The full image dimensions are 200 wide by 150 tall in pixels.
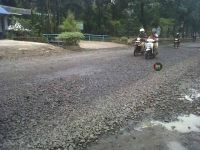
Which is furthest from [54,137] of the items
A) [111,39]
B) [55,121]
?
[111,39]

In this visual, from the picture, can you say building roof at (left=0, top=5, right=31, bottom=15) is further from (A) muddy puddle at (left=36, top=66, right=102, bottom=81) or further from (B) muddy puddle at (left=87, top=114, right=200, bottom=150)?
(B) muddy puddle at (left=87, top=114, right=200, bottom=150)

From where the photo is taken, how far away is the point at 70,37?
55.3 ft

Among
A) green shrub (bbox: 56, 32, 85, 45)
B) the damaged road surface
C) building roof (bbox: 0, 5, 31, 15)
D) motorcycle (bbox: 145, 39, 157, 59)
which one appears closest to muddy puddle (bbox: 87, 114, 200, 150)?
the damaged road surface

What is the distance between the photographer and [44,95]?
220 inches

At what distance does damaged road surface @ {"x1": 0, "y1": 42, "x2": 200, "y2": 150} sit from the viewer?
3.39 meters

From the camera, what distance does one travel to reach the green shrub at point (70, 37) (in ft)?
54.5

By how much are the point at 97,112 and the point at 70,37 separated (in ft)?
42.7

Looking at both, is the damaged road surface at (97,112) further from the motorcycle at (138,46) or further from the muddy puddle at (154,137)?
the motorcycle at (138,46)

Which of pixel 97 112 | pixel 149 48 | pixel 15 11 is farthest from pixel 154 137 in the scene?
pixel 15 11

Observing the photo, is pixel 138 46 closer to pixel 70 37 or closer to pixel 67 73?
pixel 70 37

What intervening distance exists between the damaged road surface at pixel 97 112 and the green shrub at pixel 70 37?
360 inches

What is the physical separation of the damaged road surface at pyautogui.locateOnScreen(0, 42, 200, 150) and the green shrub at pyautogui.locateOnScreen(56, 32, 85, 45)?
9.15 m

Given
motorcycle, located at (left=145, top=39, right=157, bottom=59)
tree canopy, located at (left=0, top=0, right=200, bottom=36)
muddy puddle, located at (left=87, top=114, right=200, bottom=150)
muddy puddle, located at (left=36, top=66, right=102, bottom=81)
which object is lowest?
muddy puddle, located at (left=87, top=114, right=200, bottom=150)

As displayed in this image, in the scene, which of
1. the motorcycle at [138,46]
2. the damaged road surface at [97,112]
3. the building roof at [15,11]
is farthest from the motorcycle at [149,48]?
the building roof at [15,11]
